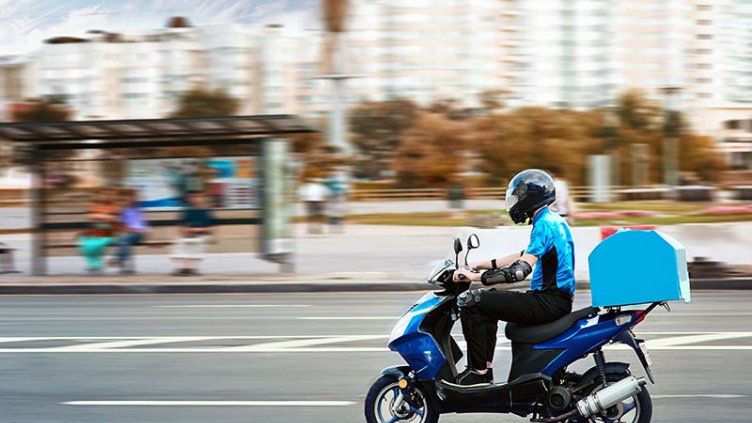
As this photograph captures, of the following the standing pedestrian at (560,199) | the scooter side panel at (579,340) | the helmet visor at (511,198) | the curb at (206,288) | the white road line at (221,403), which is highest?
the helmet visor at (511,198)

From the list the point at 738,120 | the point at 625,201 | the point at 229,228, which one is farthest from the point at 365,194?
the point at 738,120

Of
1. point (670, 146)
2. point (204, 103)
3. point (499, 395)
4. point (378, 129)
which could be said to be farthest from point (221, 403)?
point (378, 129)

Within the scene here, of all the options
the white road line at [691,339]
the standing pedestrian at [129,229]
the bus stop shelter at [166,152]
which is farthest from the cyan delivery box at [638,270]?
the standing pedestrian at [129,229]

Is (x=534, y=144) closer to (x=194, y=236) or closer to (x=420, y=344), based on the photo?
(x=194, y=236)

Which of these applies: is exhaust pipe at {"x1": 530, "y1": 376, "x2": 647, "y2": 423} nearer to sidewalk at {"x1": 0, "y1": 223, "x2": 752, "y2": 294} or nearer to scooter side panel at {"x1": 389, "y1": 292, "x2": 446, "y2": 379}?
scooter side panel at {"x1": 389, "y1": 292, "x2": 446, "y2": 379}

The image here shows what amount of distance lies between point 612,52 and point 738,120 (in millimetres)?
20364

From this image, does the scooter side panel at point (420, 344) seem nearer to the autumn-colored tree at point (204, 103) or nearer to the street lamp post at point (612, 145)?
the street lamp post at point (612, 145)

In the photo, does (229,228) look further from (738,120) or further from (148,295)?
(738,120)

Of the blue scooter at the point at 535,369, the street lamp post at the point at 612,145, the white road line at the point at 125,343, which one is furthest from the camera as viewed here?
the street lamp post at the point at 612,145

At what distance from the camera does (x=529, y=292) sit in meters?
6.01

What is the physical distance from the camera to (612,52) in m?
154

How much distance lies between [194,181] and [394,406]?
43.1 feet

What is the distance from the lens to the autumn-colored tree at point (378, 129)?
3809 inches

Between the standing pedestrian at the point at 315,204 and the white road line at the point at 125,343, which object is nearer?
the white road line at the point at 125,343
